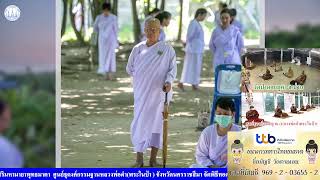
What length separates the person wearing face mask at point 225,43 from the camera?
5430 millimetres

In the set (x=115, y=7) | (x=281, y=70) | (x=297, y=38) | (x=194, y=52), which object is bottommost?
(x=281, y=70)

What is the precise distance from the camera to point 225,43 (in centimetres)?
544

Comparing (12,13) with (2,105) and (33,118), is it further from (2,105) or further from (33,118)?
(33,118)

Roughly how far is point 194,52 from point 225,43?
26cm

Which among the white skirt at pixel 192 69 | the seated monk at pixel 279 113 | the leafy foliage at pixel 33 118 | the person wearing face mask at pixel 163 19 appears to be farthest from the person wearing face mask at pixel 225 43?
the leafy foliage at pixel 33 118

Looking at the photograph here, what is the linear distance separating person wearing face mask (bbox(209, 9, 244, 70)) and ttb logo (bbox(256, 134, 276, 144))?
0.61 m

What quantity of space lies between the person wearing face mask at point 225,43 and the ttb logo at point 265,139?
24.1 inches

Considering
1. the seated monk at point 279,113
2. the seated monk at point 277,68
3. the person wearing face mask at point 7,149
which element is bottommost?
the person wearing face mask at point 7,149

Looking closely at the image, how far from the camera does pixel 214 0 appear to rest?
5.41 m

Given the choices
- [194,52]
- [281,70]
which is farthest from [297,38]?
[194,52]

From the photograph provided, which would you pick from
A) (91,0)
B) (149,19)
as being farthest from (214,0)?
(91,0)

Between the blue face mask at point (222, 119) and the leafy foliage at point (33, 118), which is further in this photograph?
the blue face mask at point (222, 119)

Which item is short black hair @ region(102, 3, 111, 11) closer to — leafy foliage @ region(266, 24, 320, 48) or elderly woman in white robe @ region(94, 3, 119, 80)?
elderly woman in white robe @ region(94, 3, 119, 80)

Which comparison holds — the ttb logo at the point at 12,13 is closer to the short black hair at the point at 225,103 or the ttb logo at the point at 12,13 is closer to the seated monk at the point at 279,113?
the short black hair at the point at 225,103
